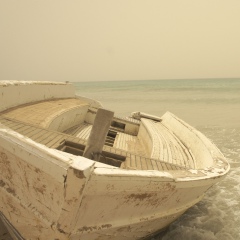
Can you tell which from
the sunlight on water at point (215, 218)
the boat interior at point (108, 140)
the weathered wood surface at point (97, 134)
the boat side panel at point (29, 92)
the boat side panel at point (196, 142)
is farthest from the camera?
the boat side panel at point (29, 92)

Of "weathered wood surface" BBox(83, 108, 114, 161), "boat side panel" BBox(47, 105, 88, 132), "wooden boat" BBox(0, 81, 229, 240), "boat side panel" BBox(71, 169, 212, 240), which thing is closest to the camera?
"wooden boat" BBox(0, 81, 229, 240)

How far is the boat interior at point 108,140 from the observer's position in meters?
4.25

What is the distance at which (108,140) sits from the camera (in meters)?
8.09

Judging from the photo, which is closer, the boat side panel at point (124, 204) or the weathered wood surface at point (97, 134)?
the boat side panel at point (124, 204)

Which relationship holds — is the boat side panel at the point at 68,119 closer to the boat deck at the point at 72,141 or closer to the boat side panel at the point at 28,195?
the boat deck at the point at 72,141

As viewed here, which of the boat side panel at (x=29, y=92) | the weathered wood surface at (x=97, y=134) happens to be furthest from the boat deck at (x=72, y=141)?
the boat side panel at (x=29, y=92)

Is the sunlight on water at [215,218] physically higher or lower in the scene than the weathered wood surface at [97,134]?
lower

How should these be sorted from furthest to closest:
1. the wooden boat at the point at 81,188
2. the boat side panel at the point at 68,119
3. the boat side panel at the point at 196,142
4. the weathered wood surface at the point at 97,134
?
the boat side panel at the point at 68,119, the boat side panel at the point at 196,142, the weathered wood surface at the point at 97,134, the wooden boat at the point at 81,188

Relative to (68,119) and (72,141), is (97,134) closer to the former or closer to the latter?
(72,141)

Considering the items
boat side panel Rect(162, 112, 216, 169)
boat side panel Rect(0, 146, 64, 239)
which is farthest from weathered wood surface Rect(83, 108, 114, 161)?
boat side panel Rect(162, 112, 216, 169)

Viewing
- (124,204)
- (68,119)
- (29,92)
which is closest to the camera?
(124,204)

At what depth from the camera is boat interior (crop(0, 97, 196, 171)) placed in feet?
14.0

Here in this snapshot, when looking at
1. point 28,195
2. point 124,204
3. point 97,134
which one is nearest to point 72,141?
point 97,134

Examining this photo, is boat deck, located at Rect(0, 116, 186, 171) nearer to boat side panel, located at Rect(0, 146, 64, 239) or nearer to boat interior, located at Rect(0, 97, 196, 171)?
boat interior, located at Rect(0, 97, 196, 171)
